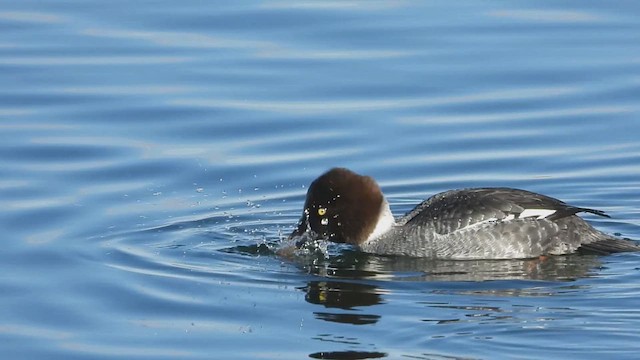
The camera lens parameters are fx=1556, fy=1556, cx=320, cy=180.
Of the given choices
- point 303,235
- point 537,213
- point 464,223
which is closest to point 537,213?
point 537,213

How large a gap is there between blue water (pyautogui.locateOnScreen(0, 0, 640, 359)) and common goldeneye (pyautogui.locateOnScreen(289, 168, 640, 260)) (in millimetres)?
185

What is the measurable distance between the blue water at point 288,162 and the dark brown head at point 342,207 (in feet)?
0.80

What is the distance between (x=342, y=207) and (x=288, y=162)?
6.53ft

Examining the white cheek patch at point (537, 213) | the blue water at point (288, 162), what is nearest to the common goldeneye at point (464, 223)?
the white cheek patch at point (537, 213)

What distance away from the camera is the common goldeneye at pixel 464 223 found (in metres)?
13.4

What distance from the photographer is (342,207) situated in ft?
45.2

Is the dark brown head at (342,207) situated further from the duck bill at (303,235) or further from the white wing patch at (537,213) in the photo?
the white wing patch at (537,213)

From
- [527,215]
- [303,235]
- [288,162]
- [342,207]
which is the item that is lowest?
[303,235]

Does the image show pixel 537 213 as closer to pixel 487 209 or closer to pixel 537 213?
pixel 537 213

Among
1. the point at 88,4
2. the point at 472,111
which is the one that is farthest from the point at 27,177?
the point at 88,4

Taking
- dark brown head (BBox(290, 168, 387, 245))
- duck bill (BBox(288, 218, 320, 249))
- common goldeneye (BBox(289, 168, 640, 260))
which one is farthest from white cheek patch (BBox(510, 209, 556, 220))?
duck bill (BBox(288, 218, 320, 249))

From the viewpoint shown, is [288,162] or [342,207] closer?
[342,207]

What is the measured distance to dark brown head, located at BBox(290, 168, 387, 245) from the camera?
13.6m

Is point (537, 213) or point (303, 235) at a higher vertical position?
point (537, 213)
